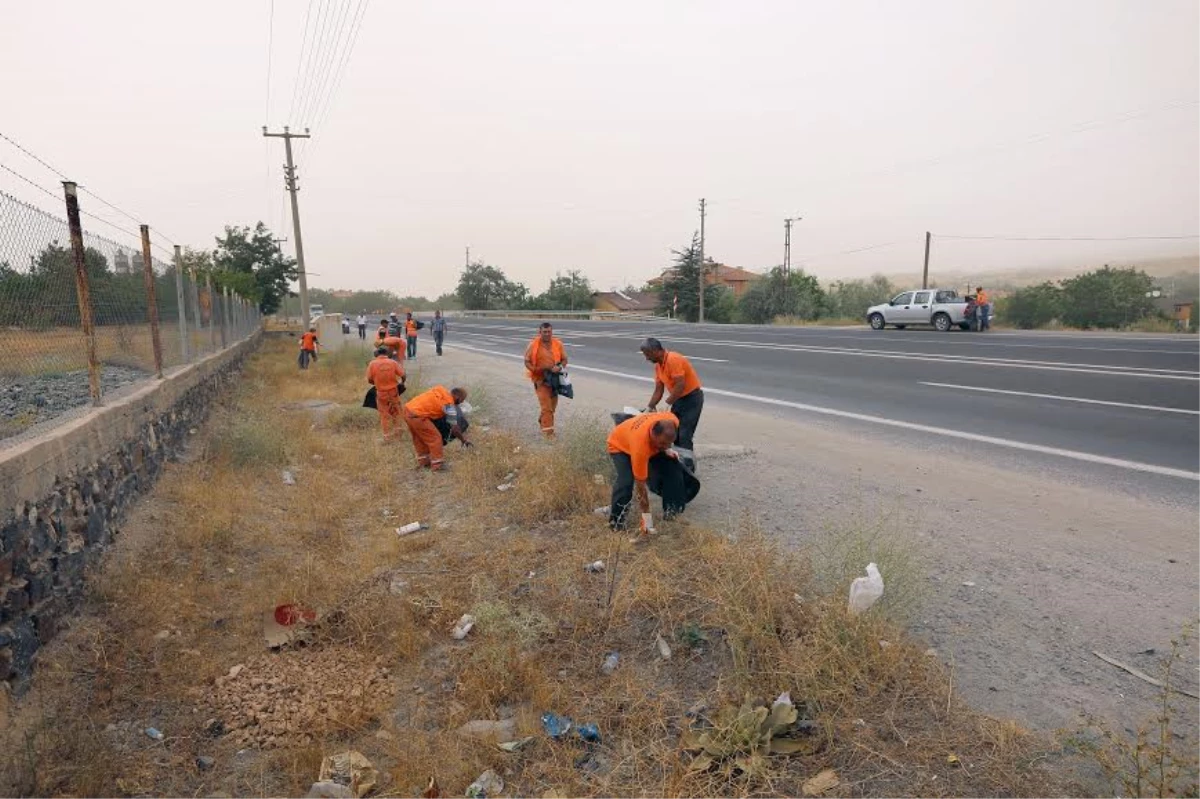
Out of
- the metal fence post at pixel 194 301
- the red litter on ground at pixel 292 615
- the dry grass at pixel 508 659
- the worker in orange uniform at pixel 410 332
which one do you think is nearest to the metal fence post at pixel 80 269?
the dry grass at pixel 508 659

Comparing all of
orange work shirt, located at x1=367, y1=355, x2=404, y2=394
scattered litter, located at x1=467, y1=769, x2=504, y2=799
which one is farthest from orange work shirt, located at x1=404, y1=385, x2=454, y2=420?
scattered litter, located at x1=467, y1=769, x2=504, y2=799

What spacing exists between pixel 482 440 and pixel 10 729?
600 centimetres

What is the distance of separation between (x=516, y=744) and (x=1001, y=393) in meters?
10.1

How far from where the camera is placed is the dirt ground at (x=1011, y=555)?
3.11 m

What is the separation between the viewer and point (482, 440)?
870cm

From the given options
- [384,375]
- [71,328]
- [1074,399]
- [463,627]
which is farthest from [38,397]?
[1074,399]

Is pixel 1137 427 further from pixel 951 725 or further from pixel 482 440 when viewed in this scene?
pixel 482 440

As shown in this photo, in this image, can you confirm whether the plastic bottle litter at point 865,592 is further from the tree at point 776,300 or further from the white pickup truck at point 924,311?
the tree at point 776,300

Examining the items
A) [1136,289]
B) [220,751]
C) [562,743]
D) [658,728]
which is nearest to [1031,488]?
[658,728]

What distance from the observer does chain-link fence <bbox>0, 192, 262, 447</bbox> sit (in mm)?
4191

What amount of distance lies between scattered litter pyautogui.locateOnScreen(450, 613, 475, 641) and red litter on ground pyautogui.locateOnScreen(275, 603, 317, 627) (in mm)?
903

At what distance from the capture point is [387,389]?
928 centimetres

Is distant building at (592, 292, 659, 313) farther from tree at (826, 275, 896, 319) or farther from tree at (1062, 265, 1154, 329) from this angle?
tree at (1062, 265, 1154, 329)

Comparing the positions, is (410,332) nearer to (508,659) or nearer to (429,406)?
(429,406)
